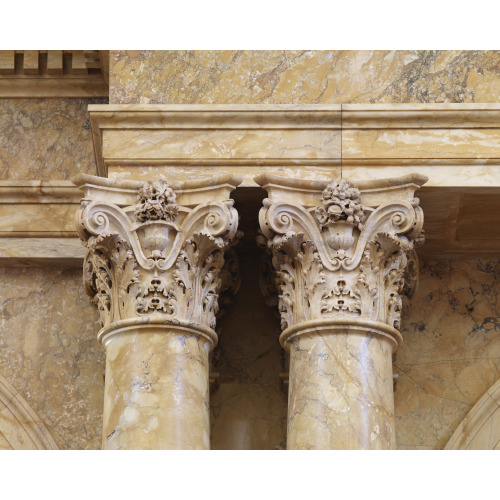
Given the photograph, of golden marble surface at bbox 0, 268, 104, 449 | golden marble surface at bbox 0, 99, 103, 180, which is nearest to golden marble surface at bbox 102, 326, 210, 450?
golden marble surface at bbox 0, 268, 104, 449

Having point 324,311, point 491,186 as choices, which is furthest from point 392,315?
point 491,186

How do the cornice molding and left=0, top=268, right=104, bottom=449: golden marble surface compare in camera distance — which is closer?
left=0, top=268, right=104, bottom=449: golden marble surface

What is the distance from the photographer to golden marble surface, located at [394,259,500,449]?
9734 mm

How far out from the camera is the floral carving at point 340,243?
8.63m

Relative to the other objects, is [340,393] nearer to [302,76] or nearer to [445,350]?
[445,350]

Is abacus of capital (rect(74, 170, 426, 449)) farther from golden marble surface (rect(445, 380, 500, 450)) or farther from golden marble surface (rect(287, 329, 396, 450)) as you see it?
golden marble surface (rect(445, 380, 500, 450))

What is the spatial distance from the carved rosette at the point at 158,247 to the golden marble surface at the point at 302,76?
0.90m

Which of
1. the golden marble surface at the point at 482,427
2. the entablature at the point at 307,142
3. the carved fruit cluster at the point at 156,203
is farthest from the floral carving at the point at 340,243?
the golden marble surface at the point at 482,427

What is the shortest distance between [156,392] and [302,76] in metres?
2.49

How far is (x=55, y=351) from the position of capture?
33.3ft

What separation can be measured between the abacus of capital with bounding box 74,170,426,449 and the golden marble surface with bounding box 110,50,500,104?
2.53 feet

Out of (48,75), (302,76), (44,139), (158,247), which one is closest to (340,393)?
(158,247)

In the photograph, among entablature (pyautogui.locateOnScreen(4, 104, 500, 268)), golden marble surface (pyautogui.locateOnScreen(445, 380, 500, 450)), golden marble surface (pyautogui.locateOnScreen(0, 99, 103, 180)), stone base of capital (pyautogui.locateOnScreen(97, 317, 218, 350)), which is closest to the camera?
stone base of capital (pyautogui.locateOnScreen(97, 317, 218, 350))

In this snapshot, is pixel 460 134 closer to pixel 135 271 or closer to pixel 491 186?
pixel 491 186
